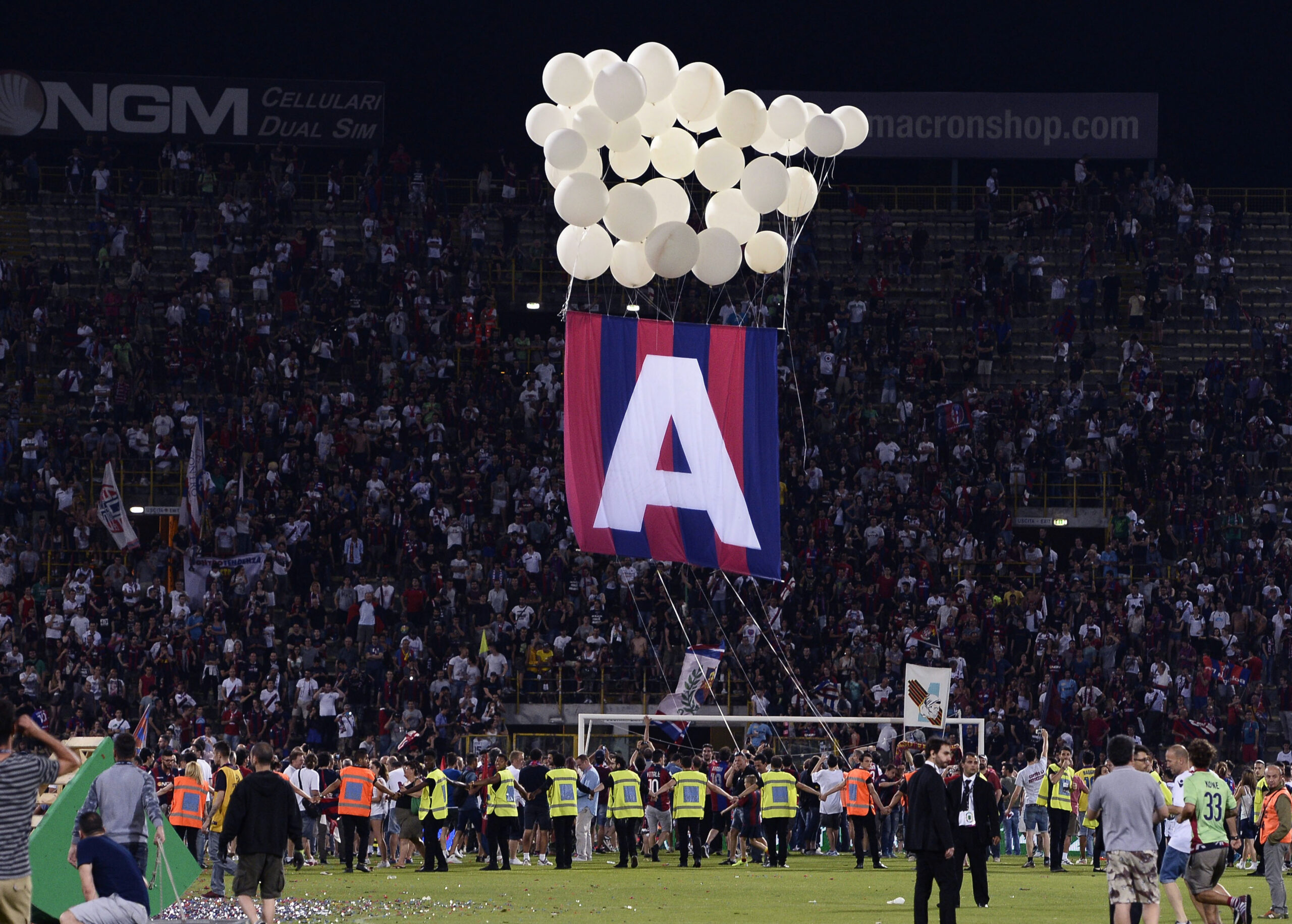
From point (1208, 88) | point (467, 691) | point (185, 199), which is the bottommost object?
point (467, 691)

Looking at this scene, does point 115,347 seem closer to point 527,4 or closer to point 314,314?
point 314,314

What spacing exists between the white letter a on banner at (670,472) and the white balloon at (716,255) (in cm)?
128

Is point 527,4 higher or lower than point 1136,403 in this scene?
higher

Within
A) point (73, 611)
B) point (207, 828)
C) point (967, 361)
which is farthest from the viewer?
point (967, 361)

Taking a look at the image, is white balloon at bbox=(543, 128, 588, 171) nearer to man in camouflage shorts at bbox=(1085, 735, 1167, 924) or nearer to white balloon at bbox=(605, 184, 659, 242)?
white balloon at bbox=(605, 184, 659, 242)

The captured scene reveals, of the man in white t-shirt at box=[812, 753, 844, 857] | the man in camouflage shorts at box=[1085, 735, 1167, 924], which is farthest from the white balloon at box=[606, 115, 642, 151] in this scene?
the man in white t-shirt at box=[812, 753, 844, 857]

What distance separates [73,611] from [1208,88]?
33.1 metres

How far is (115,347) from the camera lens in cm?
3634

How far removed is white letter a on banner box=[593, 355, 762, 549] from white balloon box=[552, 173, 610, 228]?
5.25ft

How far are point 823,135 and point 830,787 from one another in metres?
9.98

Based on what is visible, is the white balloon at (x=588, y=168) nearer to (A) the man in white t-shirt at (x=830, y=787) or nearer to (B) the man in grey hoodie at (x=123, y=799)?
(B) the man in grey hoodie at (x=123, y=799)

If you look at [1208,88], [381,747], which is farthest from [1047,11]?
[381,747]

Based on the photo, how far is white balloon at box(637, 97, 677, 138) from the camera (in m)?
18.6

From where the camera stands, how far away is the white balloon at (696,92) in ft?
60.5
